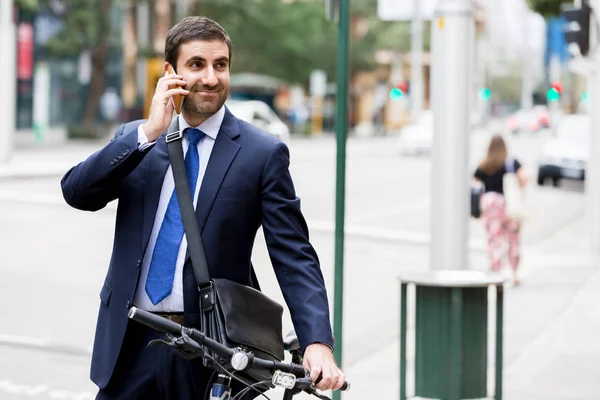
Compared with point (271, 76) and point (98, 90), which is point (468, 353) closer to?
point (98, 90)

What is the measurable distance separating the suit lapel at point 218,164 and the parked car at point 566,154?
26105 millimetres

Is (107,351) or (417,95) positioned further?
(417,95)

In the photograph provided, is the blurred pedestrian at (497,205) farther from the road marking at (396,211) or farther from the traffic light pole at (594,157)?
the road marking at (396,211)

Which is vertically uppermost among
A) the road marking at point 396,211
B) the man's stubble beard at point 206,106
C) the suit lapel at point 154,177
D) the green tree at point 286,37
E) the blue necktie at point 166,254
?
the green tree at point 286,37

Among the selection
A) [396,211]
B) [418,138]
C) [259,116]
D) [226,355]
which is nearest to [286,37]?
[418,138]

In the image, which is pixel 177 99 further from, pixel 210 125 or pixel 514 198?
pixel 514 198

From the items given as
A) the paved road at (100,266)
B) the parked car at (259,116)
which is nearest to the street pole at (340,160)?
→ the paved road at (100,266)

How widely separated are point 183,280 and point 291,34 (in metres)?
60.0

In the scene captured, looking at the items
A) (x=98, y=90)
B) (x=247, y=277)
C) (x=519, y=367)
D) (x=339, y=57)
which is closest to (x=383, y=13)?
(x=519, y=367)

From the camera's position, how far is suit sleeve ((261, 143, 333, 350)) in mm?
3234

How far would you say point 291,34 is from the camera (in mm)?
62531

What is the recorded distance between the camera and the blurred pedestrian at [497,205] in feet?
42.8

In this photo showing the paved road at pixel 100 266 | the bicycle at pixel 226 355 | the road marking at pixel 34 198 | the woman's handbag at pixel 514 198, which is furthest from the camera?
the road marking at pixel 34 198

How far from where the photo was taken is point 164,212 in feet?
10.8
